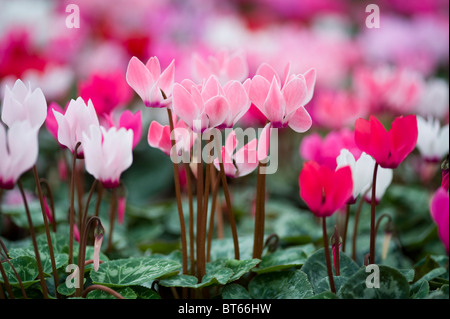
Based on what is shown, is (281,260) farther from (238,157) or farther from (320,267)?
(238,157)

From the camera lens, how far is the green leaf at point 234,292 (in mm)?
870

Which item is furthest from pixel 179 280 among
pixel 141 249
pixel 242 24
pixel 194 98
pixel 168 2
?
pixel 168 2

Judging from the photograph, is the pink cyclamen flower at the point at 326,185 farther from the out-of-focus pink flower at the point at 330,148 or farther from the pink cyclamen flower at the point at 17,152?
the pink cyclamen flower at the point at 17,152

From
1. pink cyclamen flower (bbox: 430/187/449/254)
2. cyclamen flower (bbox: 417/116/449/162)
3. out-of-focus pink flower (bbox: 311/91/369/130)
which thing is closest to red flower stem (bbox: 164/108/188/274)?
pink cyclamen flower (bbox: 430/187/449/254)

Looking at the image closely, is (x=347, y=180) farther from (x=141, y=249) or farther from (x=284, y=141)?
(x=284, y=141)

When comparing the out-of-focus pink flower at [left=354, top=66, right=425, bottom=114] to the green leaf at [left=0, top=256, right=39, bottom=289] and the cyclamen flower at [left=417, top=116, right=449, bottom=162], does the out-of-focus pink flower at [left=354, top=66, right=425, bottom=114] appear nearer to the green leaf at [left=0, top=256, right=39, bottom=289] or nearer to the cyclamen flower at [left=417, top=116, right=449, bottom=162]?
the cyclamen flower at [left=417, top=116, right=449, bottom=162]

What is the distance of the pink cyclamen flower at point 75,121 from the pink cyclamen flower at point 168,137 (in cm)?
11

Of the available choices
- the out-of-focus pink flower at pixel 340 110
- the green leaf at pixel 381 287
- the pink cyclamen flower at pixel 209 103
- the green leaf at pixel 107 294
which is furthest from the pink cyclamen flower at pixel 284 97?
the out-of-focus pink flower at pixel 340 110

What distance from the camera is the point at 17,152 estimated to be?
2.26ft

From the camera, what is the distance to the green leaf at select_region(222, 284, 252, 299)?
870mm

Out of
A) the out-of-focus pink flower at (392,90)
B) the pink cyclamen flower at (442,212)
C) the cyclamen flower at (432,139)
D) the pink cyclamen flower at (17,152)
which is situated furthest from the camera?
the out-of-focus pink flower at (392,90)

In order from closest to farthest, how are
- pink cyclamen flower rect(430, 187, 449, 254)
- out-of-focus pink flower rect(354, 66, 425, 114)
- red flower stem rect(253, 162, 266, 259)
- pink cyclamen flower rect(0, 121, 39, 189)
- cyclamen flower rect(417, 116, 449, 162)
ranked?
pink cyclamen flower rect(0, 121, 39, 189) < pink cyclamen flower rect(430, 187, 449, 254) < red flower stem rect(253, 162, 266, 259) < cyclamen flower rect(417, 116, 449, 162) < out-of-focus pink flower rect(354, 66, 425, 114)

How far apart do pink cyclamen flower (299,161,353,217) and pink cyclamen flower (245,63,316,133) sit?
0.31 feet

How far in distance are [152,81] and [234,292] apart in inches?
14.8
